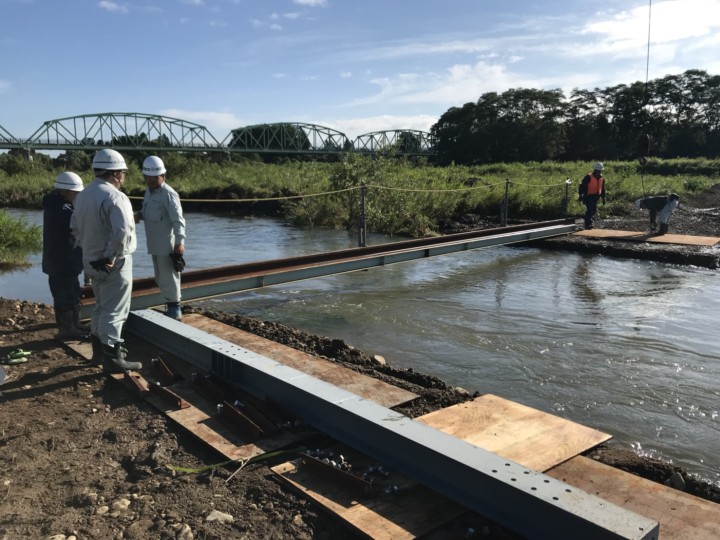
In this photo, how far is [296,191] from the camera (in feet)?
82.5

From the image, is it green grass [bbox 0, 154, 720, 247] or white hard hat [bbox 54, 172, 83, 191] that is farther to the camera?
green grass [bbox 0, 154, 720, 247]

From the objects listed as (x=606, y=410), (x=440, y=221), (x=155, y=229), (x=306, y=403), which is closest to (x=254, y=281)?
(x=155, y=229)

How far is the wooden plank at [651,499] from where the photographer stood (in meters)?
2.81

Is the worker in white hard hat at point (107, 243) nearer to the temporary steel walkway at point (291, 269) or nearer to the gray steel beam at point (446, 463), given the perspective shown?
the gray steel beam at point (446, 463)

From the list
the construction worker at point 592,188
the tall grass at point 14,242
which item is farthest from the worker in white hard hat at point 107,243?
the construction worker at point 592,188

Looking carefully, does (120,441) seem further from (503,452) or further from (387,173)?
(387,173)

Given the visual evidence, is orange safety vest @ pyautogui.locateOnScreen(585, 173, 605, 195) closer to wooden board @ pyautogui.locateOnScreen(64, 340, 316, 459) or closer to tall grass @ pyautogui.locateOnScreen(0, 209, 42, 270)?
wooden board @ pyautogui.locateOnScreen(64, 340, 316, 459)

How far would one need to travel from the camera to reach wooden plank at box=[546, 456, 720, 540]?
2.81 meters

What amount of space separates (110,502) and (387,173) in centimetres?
1729

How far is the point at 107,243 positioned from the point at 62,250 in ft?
4.86

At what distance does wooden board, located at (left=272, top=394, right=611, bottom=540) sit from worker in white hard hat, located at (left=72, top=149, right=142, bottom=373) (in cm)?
217

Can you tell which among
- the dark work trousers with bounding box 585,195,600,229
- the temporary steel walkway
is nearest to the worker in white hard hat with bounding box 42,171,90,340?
the temporary steel walkway

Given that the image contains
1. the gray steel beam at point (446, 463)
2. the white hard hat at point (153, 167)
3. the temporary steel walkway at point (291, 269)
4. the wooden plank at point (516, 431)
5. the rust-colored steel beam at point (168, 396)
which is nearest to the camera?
the gray steel beam at point (446, 463)

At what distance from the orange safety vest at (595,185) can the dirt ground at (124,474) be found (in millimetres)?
11139
